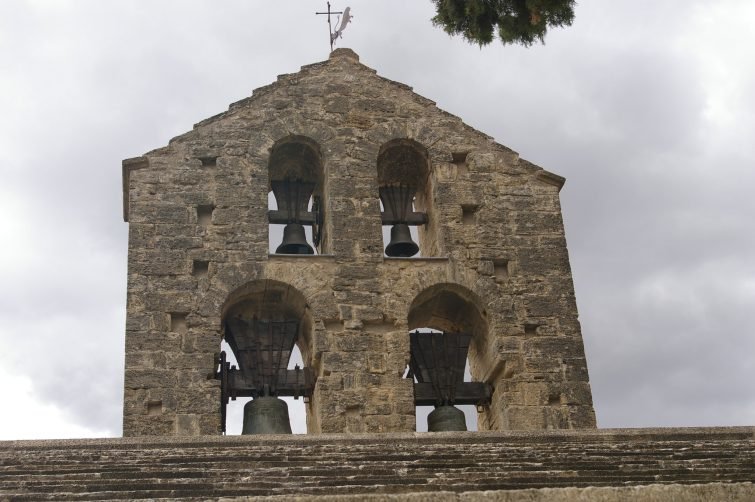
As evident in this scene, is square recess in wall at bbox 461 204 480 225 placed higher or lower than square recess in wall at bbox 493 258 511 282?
higher

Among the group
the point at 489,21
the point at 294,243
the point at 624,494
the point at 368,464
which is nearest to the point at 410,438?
the point at 368,464

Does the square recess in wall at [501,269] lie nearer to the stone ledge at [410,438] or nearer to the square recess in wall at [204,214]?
the square recess in wall at [204,214]

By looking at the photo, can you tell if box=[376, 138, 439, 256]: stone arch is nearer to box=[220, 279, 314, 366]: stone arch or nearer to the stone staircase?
box=[220, 279, 314, 366]: stone arch

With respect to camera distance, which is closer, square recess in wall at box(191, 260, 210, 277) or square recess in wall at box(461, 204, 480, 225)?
square recess in wall at box(191, 260, 210, 277)

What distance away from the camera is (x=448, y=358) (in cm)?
1230

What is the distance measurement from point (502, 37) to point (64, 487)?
509cm

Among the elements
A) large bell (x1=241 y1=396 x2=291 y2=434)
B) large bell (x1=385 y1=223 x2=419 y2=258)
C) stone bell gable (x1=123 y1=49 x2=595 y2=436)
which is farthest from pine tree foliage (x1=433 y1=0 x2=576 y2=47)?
large bell (x1=241 y1=396 x2=291 y2=434)

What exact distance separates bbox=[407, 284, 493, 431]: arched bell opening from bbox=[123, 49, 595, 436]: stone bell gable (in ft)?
0.13

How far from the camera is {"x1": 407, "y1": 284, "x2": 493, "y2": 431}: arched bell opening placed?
12.0m

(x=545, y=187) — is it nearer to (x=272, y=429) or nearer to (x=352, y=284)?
(x=352, y=284)

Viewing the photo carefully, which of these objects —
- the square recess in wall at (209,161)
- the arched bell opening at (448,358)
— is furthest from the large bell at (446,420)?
the square recess in wall at (209,161)

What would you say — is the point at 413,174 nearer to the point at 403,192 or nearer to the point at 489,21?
the point at 403,192

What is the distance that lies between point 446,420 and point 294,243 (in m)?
2.68

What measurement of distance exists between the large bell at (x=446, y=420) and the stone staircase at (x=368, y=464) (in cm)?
269
